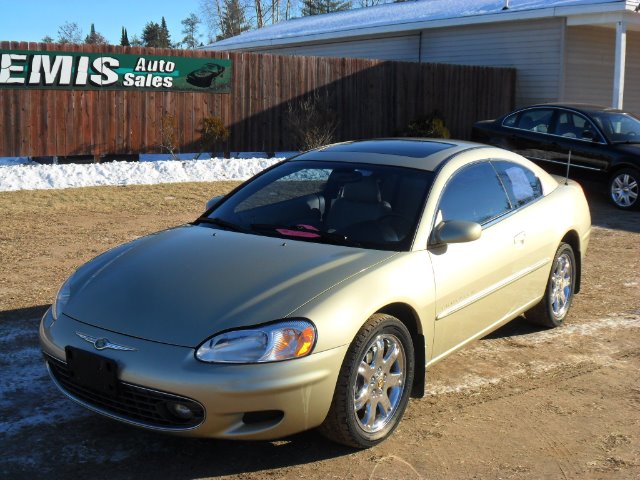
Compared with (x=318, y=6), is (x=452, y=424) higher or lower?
lower

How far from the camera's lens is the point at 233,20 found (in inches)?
2350

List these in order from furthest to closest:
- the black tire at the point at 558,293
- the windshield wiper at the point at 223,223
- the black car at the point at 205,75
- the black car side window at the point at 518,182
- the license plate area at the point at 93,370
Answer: the black car at the point at 205,75, the black tire at the point at 558,293, the black car side window at the point at 518,182, the windshield wiper at the point at 223,223, the license plate area at the point at 93,370

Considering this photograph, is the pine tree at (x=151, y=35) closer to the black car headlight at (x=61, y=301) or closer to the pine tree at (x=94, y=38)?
the pine tree at (x=94, y=38)

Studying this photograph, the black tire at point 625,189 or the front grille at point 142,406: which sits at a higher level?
the black tire at point 625,189

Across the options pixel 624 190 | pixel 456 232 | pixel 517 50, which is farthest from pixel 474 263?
pixel 517 50

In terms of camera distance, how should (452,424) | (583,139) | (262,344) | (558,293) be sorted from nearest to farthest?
1. (262,344)
2. (452,424)
3. (558,293)
4. (583,139)

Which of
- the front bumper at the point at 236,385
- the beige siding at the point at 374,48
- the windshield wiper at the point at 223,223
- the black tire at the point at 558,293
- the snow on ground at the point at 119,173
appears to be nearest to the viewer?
the front bumper at the point at 236,385

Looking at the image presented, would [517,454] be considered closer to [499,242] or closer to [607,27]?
→ [499,242]

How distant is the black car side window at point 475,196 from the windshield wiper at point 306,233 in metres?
0.67

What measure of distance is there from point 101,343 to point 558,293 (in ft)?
12.8

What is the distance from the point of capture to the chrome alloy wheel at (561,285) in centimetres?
606

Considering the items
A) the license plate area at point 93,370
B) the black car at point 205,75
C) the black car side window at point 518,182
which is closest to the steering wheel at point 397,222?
the black car side window at point 518,182

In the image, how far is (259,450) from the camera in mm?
3928

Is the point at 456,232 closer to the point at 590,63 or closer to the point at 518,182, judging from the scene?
the point at 518,182
